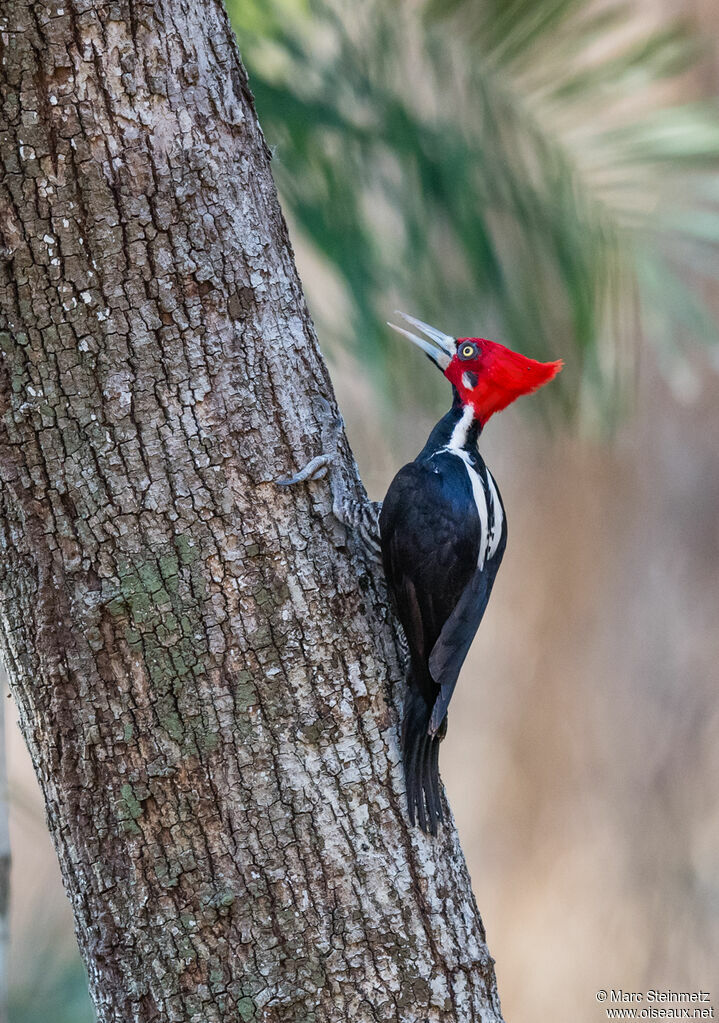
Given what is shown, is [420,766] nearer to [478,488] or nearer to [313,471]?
[313,471]

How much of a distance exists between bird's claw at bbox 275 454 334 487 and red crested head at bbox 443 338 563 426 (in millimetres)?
719

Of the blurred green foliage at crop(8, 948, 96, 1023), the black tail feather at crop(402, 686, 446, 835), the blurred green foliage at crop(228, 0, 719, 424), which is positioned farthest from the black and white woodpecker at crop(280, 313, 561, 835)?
the blurred green foliage at crop(8, 948, 96, 1023)

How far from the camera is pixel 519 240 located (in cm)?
299

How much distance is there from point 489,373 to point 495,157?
1005mm

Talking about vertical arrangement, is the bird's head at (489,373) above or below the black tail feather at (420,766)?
above

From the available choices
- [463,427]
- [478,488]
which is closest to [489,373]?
[463,427]

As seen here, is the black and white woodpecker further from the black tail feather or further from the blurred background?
the blurred background

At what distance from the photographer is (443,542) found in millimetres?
2035

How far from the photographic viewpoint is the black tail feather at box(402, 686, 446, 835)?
1546 mm

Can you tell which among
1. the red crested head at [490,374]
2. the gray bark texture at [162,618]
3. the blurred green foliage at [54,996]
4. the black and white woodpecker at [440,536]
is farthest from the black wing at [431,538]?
the blurred green foliage at [54,996]

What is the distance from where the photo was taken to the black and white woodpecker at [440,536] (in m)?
1.61

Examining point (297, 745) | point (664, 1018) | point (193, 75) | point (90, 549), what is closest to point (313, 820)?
point (297, 745)

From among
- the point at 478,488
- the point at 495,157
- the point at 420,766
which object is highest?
the point at 495,157

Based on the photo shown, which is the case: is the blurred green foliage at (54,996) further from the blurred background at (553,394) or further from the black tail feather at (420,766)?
the black tail feather at (420,766)
